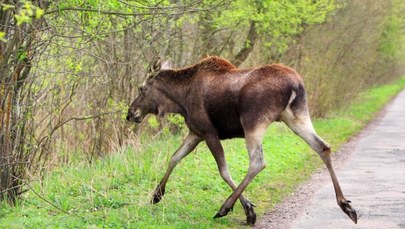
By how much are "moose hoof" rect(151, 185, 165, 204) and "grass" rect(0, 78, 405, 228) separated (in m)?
0.09

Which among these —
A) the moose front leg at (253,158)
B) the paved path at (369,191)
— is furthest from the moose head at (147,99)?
the paved path at (369,191)

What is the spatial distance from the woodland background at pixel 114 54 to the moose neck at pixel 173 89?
23.1 inches

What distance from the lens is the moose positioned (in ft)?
28.3

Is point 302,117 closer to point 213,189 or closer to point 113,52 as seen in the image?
point 213,189

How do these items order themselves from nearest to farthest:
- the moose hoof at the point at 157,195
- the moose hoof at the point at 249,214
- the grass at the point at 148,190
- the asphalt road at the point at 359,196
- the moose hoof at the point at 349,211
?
1. the moose hoof at the point at 349,211
2. the grass at the point at 148,190
3. the moose hoof at the point at 249,214
4. the asphalt road at the point at 359,196
5. the moose hoof at the point at 157,195

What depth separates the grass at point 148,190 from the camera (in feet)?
27.9

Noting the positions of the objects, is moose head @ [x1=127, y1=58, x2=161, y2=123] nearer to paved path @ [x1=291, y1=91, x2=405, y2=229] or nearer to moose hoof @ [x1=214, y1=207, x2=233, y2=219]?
moose hoof @ [x1=214, y1=207, x2=233, y2=219]

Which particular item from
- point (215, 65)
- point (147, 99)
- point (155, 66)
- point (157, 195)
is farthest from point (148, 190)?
point (215, 65)

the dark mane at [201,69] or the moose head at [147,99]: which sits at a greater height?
the dark mane at [201,69]

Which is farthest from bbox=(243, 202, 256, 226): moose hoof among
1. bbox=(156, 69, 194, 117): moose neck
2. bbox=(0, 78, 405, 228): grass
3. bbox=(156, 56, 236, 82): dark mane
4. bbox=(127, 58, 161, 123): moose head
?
bbox=(127, 58, 161, 123): moose head

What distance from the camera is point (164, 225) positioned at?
8.27 metres

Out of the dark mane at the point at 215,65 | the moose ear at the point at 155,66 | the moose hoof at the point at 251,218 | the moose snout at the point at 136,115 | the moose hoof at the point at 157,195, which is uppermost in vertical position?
the dark mane at the point at 215,65

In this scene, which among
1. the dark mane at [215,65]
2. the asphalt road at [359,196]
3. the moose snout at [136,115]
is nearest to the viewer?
the asphalt road at [359,196]

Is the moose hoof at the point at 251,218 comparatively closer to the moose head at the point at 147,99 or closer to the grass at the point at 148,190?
the grass at the point at 148,190
